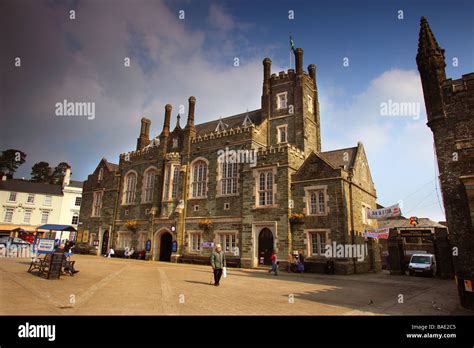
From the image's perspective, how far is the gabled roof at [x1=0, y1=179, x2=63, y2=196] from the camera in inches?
2032

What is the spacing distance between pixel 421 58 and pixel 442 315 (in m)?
11.1

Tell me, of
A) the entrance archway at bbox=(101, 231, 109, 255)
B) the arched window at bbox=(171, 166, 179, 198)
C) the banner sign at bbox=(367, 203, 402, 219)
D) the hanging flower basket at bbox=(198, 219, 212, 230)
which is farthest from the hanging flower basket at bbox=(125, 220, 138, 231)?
the banner sign at bbox=(367, 203, 402, 219)

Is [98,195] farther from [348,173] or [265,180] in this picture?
[348,173]

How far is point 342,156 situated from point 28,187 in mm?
53818

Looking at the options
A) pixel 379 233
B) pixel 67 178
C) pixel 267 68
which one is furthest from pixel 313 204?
pixel 67 178

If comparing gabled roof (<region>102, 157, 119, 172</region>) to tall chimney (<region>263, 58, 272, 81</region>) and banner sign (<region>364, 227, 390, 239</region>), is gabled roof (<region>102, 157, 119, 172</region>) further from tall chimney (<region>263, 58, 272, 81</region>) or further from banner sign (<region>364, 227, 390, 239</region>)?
banner sign (<region>364, 227, 390, 239</region>)

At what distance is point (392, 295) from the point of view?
1284 centimetres

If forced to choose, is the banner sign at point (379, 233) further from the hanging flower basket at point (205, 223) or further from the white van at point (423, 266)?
the hanging flower basket at point (205, 223)

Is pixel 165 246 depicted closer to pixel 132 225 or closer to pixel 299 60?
pixel 132 225

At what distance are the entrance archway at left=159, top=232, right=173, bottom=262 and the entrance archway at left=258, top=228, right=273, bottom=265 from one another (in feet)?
37.1

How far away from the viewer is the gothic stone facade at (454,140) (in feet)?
36.0

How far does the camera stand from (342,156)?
29781mm

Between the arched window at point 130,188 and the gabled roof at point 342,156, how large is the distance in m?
23.6
